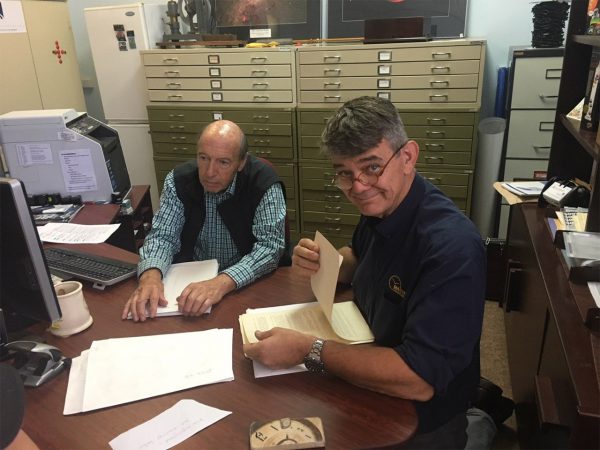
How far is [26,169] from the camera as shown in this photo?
2.40m

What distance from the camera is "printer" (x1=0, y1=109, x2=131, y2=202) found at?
235 centimetres

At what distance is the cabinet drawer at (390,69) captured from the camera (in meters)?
2.89

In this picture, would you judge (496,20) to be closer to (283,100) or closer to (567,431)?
(283,100)

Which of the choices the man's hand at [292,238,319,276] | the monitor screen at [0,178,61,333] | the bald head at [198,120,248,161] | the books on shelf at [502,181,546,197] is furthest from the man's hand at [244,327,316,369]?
the books on shelf at [502,181,546,197]

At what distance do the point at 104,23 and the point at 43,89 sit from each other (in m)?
0.67

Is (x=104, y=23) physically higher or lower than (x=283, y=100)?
higher

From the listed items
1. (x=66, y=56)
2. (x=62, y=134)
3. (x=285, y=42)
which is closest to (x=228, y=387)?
(x=62, y=134)

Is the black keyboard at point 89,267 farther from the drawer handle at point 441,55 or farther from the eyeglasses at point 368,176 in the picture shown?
the drawer handle at point 441,55

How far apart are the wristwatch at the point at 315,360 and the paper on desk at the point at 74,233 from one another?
3.88 feet

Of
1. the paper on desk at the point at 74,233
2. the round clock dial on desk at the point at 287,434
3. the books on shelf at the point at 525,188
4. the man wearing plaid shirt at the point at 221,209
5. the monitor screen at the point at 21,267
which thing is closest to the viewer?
the round clock dial on desk at the point at 287,434

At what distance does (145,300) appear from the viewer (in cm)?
135

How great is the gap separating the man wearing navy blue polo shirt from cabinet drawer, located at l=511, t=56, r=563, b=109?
209 cm

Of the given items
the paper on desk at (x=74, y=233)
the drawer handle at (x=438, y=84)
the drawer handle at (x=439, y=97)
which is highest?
the drawer handle at (x=438, y=84)

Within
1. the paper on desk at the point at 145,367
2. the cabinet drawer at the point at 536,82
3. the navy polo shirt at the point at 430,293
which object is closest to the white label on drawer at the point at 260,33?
the cabinet drawer at the point at 536,82
